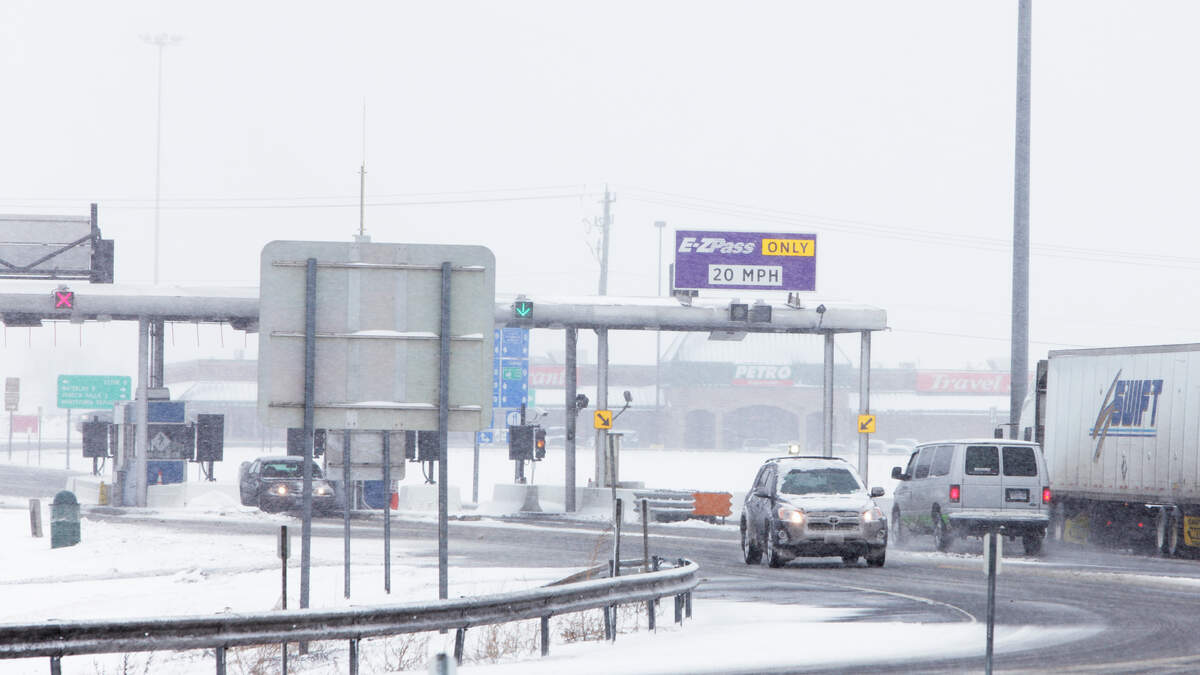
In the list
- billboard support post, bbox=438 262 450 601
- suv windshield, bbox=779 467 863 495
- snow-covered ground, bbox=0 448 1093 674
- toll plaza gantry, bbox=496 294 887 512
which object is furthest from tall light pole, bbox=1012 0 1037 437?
billboard support post, bbox=438 262 450 601

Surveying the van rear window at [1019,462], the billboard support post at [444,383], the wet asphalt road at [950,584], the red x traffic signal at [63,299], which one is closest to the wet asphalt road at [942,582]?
the wet asphalt road at [950,584]

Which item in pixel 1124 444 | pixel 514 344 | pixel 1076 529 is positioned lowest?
pixel 1076 529

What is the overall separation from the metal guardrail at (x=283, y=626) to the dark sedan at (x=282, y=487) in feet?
85.4

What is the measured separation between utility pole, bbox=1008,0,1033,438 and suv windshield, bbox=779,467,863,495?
1024 cm

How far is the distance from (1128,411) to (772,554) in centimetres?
867

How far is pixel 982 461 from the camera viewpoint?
28922 mm

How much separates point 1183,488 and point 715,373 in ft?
293

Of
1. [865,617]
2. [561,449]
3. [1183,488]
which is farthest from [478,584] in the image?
[561,449]

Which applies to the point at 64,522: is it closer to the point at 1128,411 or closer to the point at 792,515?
the point at 792,515

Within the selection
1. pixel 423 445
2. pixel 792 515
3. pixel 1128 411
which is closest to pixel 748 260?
pixel 423 445

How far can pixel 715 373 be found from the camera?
118 meters

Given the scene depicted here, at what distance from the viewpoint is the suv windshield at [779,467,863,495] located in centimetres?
2559

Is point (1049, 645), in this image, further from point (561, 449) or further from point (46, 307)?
point (561, 449)

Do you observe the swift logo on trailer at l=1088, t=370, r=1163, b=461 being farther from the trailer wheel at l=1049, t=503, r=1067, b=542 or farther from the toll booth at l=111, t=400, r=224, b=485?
the toll booth at l=111, t=400, r=224, b=485
